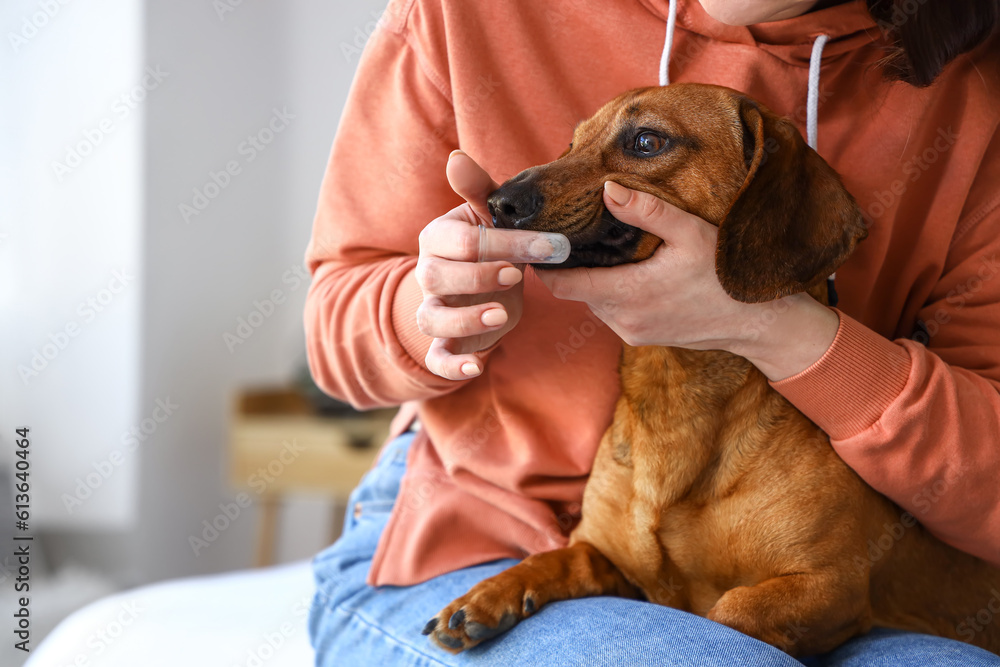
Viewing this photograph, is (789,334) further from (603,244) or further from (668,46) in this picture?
(668,46)

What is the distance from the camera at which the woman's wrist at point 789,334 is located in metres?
1.10

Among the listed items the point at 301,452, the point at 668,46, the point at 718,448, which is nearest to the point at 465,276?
the point at 718,448

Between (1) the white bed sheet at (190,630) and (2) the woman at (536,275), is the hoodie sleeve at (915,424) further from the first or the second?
(1) the white bed sheet at (190,630)

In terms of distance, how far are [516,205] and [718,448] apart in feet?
1.52

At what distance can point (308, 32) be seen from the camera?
12.3 feet

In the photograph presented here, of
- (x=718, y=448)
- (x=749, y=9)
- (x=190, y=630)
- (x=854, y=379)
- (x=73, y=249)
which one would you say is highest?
(x=749, y=9)

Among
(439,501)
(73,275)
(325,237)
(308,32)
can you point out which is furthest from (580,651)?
(308,32)

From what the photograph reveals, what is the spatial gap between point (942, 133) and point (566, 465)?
0.78m

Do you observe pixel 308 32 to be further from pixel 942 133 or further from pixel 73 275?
pixel 942 133

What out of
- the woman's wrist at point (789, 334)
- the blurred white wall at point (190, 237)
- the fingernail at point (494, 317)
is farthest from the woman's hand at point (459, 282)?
the blurred white wall at point (190, 237)

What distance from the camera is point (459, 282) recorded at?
951 mm

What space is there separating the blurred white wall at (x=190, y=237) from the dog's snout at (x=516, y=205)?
7.37 feet

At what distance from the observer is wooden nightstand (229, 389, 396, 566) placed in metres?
3.04

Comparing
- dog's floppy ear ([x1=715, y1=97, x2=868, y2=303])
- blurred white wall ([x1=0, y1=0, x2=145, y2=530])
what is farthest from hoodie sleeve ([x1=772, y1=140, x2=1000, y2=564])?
blurred white wall ([x1=0, y1=0, x2=145, y2=530])
